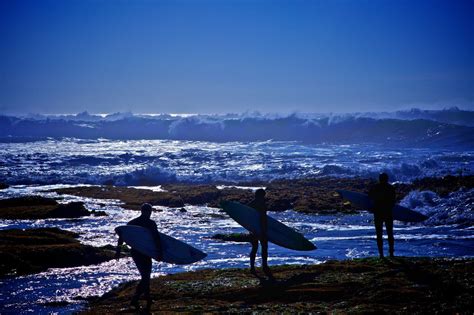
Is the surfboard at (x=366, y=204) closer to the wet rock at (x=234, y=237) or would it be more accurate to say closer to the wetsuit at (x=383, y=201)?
the wetsuit at (x=383, y=201)

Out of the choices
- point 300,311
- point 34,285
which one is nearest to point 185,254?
→ point 300,311

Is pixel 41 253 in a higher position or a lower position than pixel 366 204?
lower

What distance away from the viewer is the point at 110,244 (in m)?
17.6

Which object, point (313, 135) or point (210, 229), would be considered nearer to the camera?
point (210, 229)

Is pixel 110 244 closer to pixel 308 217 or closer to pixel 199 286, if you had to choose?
pixel 199 286

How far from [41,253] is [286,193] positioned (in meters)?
20.9

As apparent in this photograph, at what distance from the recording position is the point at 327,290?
31.7 ft

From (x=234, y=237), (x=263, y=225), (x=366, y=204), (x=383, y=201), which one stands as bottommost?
(x=234, y=237)

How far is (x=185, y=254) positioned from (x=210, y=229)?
11.6 metres

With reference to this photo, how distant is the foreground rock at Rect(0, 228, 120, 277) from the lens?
14.2 metres

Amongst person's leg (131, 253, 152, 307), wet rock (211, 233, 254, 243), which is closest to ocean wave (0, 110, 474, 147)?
wet rock (211, 233, 254, 243)

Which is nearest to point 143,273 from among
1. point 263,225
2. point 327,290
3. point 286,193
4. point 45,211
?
point 263,225

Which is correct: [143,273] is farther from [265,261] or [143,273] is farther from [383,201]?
[383,201]

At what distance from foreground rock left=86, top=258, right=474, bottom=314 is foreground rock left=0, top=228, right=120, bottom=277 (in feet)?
12.3
